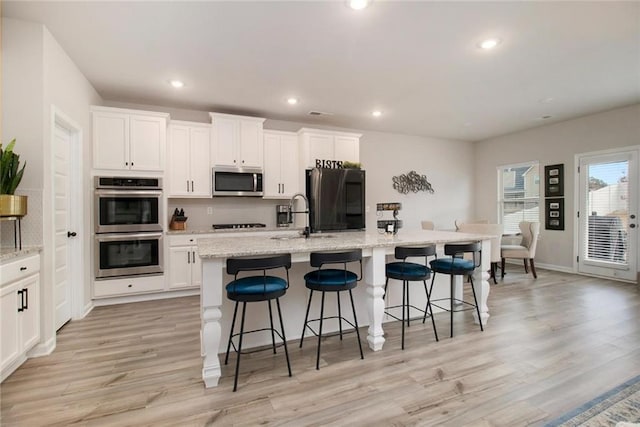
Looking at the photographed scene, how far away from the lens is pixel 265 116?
16.6 feet

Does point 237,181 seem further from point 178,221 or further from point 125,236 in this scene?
point 125,236

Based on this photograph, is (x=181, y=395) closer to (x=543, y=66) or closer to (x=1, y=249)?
(x=1, y=249)

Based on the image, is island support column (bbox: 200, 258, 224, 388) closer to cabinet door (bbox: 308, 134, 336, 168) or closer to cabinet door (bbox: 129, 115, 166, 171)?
cabinet door (bbox: 129, 115, 166, 171)

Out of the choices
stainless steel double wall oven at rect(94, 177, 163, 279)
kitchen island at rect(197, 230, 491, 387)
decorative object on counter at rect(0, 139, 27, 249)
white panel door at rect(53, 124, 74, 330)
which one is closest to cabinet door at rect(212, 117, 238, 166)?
stainless steel double wall oven at rect(94, 177, 163, 279)

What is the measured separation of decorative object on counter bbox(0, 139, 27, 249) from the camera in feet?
7.15

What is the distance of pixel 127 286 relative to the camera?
12.8ft

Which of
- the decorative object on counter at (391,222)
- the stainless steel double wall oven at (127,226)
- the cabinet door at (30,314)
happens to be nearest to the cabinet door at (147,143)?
the stainless steel double wall oven at (127,226)

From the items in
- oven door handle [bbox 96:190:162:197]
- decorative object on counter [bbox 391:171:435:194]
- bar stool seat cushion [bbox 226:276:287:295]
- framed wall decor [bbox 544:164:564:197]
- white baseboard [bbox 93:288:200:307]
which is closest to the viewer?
bar stool seat cushion [bbox 226:276:287:295]

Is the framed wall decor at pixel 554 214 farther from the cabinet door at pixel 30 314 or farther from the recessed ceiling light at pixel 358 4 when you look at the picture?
the cabinet door at pixel 30 314

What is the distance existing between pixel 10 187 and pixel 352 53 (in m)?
3.09

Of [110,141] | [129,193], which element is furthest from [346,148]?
[110,141]

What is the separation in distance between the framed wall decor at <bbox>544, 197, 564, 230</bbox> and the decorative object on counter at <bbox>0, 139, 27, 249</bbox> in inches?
293

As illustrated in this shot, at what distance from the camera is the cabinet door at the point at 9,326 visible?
2.01 m

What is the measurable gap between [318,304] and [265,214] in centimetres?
262
